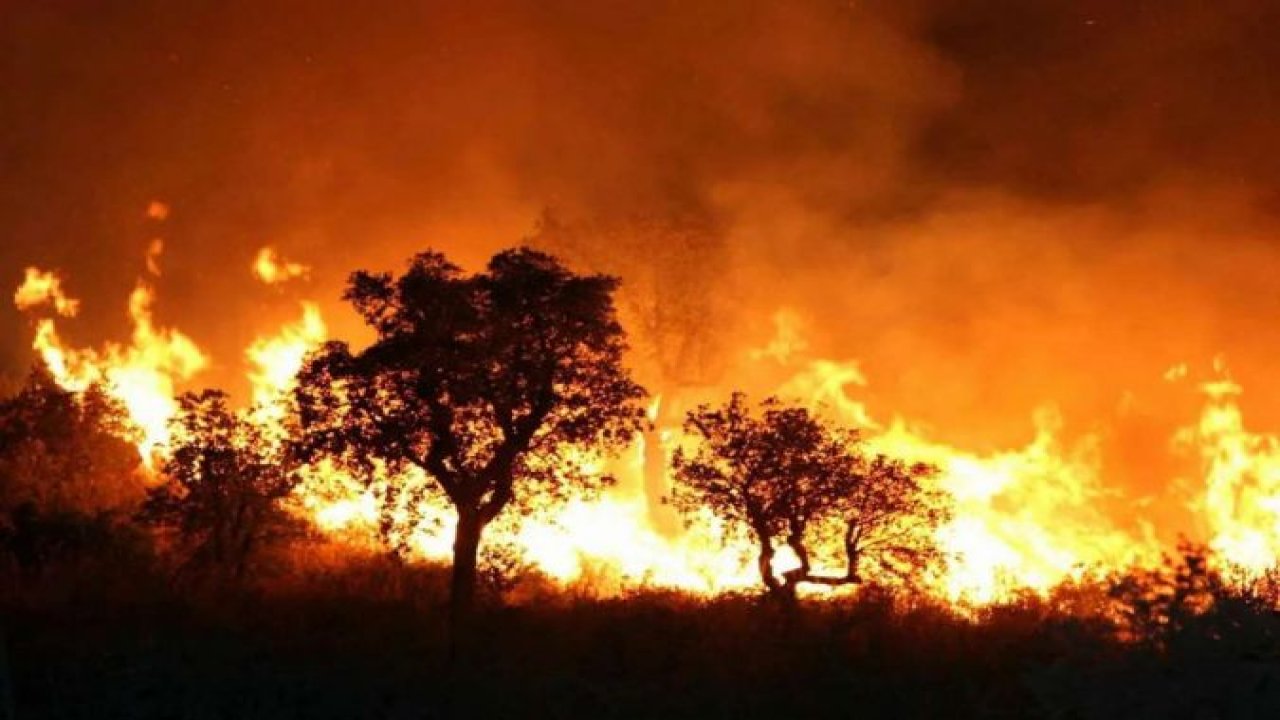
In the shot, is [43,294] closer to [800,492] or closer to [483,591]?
[483,591]

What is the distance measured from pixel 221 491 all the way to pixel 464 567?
5.90 m

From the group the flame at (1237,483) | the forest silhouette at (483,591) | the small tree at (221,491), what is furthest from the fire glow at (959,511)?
the forest silhouette at (483,591)

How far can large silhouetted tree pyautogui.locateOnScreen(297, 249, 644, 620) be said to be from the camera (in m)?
17.0

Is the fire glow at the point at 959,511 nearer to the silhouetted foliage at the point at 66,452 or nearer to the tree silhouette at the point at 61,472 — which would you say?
the silhouetted foliage at the point at 66,452

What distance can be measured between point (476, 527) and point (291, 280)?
28076 mm

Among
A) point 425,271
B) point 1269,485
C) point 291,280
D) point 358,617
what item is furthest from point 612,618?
point 291,280

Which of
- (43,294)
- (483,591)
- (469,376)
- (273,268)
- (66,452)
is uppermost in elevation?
(273,268)

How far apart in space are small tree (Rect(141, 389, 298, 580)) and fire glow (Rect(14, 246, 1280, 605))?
5.02 feet

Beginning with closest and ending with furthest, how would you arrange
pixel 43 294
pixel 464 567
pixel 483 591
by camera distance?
pixel 464 567, pixel 483 591, pixel 43 294

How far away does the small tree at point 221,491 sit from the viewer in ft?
65.2

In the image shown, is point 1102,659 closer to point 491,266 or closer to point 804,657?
point 804,657

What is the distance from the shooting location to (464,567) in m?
17.5

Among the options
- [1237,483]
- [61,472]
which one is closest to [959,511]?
[1237,483]

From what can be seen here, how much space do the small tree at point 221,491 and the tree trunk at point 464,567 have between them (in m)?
4.20
